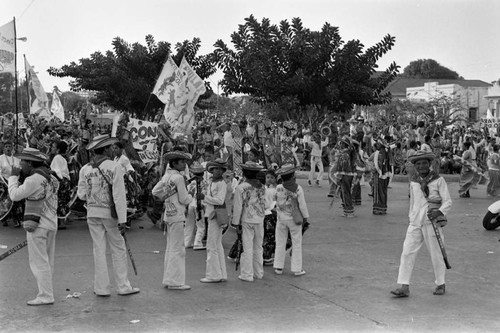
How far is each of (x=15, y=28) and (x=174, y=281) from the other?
11.0 m

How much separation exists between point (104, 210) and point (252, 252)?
83.3 inches

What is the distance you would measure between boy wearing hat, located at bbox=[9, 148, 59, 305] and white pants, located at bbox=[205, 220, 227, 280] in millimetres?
1975

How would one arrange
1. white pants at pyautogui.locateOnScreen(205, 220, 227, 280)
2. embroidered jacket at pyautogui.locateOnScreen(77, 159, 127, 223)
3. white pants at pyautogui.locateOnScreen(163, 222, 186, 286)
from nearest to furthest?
embroidered jacket at pyautogui.locateOnScreen(77, 159, 127, 223) → white pants at pyautogui.locateOnScreen(163, 222, 186, 286) → white pants at pyautogui.locateOnScreen(205, 220, 227, 280)

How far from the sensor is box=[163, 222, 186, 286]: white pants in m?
8.14

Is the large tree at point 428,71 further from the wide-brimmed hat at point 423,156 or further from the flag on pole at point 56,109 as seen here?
the wide-brimmed hat at point 423,156

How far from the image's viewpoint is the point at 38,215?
289 inches

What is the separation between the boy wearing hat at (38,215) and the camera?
289 inches

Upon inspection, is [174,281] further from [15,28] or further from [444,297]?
[15,28]

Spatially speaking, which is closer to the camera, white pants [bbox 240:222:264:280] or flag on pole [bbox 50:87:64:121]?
white pants [bbox 240:222:264:280]

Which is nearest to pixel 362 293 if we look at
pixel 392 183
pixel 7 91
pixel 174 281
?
pixel 174 281

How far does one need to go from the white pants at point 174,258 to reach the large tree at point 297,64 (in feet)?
54.6

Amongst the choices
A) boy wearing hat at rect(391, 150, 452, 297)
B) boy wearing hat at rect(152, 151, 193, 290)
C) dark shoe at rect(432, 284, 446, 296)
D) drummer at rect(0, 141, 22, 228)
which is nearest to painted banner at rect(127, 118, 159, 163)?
drummer at rect(0, 141, 22, 228)

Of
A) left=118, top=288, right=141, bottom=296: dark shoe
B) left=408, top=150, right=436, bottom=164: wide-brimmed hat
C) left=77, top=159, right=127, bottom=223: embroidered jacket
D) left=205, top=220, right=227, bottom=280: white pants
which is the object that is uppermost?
left=408, top=150, right=436, bottom=164: wide-brimmed hat

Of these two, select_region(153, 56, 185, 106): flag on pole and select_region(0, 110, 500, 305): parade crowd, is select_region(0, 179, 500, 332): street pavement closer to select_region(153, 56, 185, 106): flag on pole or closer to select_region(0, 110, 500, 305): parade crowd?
select_region(0, 110, 500, 305): parade crowd
